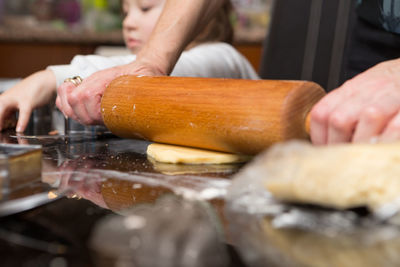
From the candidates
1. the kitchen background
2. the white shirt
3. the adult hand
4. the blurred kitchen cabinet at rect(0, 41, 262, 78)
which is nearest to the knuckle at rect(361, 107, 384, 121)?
the adult hand

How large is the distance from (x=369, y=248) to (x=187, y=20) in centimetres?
87

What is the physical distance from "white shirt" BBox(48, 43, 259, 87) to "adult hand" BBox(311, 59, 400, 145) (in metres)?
0.73

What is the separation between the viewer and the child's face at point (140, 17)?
1.56 m

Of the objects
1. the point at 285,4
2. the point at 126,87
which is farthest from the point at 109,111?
the point at 285,4

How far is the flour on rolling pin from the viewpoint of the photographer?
1.63 feet

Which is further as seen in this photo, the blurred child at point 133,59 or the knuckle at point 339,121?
the blurred child at point 133,59

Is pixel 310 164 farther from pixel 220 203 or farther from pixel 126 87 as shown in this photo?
pixel 126 87

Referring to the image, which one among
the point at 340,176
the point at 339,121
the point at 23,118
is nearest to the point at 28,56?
the point at 23,118

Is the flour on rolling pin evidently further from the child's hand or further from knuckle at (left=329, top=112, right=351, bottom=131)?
the child's hand

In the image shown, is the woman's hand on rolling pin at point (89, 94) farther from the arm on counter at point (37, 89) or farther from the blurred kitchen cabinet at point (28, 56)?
the blurred kitchen cabinet at point (28, 56)

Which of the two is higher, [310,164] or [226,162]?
[310,164]

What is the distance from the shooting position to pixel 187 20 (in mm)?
1195

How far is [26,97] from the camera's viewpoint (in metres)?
1.20

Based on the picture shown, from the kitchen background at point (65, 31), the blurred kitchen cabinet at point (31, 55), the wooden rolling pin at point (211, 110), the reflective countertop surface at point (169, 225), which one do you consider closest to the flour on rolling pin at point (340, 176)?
the reflective countertop surface at point (169, 225)
